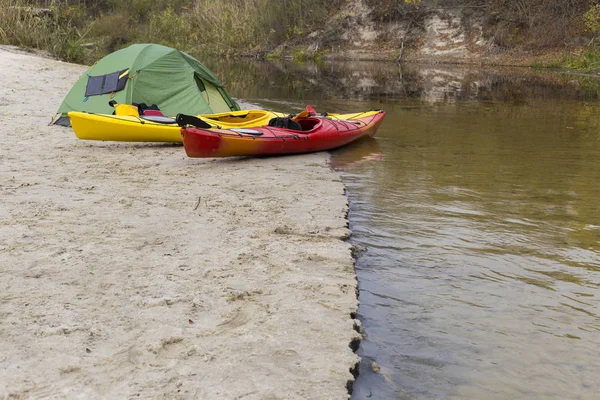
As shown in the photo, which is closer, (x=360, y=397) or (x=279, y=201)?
(x=360, y=397)

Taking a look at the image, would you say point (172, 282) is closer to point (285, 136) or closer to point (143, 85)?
point (285, 136)

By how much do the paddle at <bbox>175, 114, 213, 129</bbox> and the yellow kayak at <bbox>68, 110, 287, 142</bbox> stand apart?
19 cm

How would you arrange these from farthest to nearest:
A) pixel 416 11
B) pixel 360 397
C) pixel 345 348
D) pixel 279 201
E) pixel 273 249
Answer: pixel 416 11 → pixel 279 201 → pixel 273 249 → pixel 345 348 → pixel 360 397

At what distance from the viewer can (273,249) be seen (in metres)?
4.75

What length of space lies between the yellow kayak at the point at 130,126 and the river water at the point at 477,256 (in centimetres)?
163

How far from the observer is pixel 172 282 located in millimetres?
4059

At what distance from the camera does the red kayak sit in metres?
7.27

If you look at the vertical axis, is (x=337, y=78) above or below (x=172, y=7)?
below

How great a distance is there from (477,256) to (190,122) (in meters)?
3.71

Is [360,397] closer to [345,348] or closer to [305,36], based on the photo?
[345,348]

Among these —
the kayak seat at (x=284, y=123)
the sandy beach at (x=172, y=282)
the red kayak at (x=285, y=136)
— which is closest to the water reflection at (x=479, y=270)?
the sandy beach at (x=172, y=282)

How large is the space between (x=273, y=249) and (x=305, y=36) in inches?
1115

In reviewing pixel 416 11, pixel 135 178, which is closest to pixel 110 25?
pixel 416 11

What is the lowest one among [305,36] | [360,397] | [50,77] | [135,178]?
[360,397]
